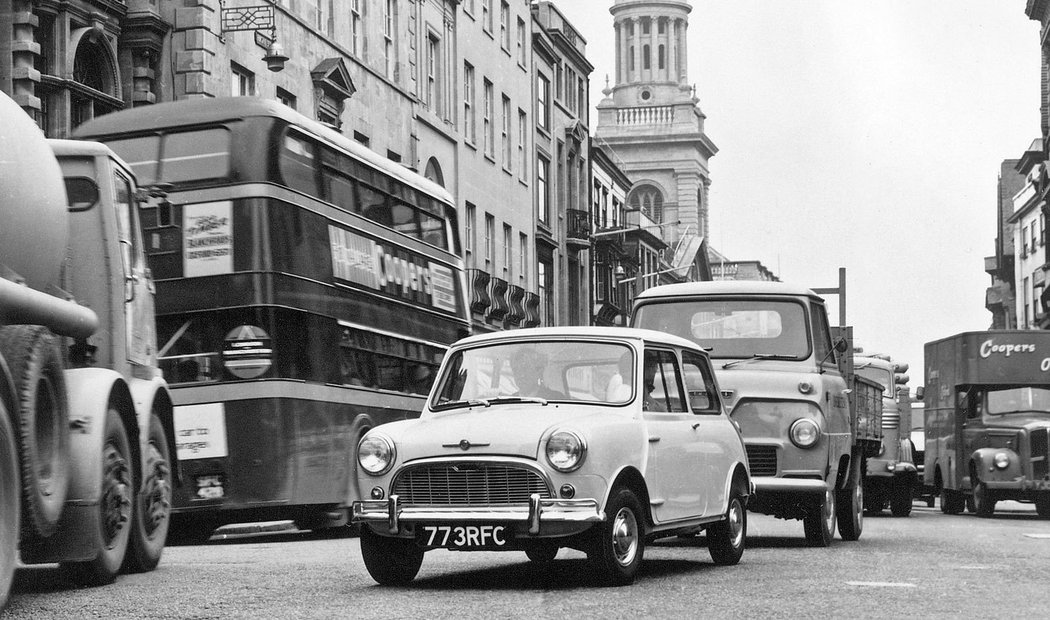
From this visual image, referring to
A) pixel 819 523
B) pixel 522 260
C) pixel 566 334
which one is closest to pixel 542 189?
pixel 522 260

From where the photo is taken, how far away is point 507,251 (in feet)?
178

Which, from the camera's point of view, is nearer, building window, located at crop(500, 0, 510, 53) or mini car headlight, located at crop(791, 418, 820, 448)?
mini car headlight, located at crop(791, 418, 820, 448)

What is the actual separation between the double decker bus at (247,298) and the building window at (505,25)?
36.8 m

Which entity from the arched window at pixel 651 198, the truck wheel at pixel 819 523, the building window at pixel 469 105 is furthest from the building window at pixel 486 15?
the arched window at pixel 651 198

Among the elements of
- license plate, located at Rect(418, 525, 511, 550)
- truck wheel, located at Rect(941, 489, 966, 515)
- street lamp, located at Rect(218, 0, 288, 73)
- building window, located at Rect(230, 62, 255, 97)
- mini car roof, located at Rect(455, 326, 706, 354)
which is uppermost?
street lamp, located at Rect(218, 0, 288, 73)

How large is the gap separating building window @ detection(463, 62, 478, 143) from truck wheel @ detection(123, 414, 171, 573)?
37.6m

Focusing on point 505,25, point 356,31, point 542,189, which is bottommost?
point 542,189

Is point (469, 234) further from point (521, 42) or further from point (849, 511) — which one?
point (849, 511)

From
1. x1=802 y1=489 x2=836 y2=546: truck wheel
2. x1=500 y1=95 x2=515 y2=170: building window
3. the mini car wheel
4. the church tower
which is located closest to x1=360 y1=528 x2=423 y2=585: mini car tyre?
the mini car wheel

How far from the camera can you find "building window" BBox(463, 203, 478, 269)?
48.5m

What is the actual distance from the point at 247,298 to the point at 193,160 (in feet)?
4.95

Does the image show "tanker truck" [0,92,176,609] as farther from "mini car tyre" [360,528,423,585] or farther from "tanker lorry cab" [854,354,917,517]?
"tanker lorry cab" [854,354,917,517]

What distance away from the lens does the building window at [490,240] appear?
51406mm

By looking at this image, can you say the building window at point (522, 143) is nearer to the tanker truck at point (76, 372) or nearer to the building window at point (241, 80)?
the building window at point (241, 80)
